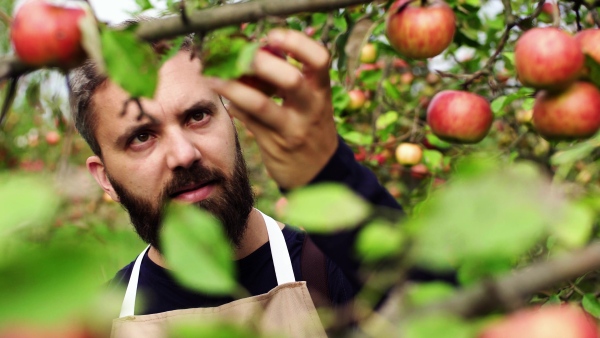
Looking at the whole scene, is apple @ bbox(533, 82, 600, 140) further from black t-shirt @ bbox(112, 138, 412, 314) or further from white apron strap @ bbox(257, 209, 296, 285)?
white apron strap @ bbox(257, 209, 296, 285)

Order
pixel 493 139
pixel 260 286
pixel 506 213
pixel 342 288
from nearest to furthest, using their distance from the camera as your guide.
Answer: pixel 506 213
pixel 342 288
pixel 260 286
pixel 493 139

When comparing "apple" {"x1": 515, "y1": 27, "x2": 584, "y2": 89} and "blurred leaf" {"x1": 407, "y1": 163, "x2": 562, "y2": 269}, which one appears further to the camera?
"apple" {"x1": 515, "y1": 27, "x2": 584, "y2": 89}

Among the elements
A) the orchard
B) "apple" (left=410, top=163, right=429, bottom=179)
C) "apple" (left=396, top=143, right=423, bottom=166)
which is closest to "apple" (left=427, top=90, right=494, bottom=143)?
the orchard

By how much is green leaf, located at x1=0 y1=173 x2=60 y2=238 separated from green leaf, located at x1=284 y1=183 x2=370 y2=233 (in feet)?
0.44

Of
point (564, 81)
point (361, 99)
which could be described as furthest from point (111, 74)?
point (361, 99)

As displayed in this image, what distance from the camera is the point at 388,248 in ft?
1.24

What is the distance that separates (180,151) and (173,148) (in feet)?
0.08

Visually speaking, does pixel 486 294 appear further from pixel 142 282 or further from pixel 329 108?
pixel 142 282

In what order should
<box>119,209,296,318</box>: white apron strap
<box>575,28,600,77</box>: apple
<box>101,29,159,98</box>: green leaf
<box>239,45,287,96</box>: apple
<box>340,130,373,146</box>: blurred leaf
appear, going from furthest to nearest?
<box>340,130,373,146</box>: blurred leaf < <box>119,209,296,318</box>: white apron strap < <box>575,28,600,77</box>: apple < <box>239,45,287,96</box>: apple < <box>101,29,159,98</box>: green leaf

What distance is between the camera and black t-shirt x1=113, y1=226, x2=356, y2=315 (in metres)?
1.47

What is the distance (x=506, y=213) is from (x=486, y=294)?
0.27ft

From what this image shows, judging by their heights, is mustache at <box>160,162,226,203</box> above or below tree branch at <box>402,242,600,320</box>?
below

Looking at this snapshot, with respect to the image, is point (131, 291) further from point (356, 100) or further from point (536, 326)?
point (536, 326)

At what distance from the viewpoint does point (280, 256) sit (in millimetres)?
1534
